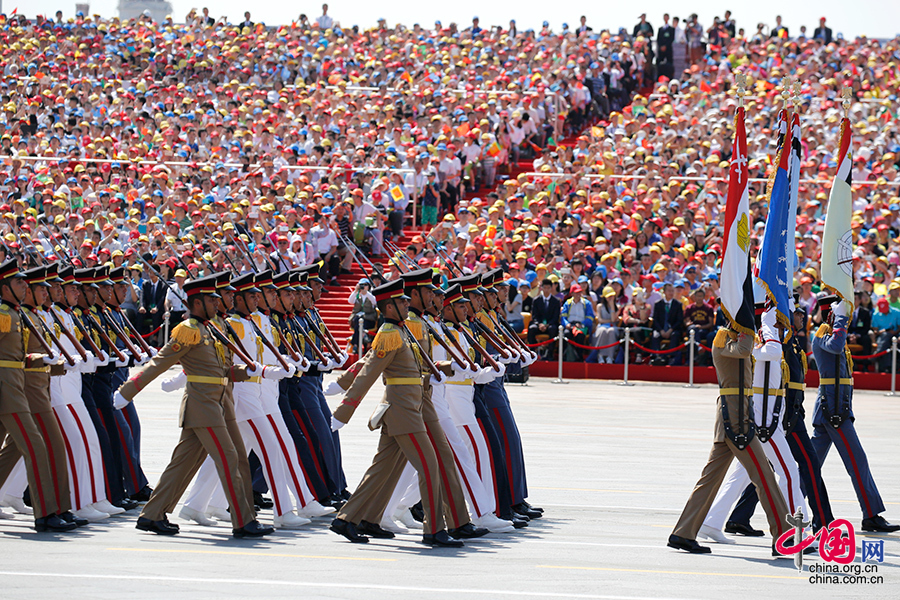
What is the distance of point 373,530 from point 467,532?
24.0 inches

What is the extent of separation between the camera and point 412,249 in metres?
19.2

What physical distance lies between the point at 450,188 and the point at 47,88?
1197 cm

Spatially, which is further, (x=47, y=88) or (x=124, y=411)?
(x=47, y=88)

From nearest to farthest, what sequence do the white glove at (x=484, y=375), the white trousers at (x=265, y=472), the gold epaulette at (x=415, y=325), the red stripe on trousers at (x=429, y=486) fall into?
1. the red stripe on trousers at (x=429, y=486)
2. the gold epaulette at (x=415, y=325)
3. the white trousers at (x=265, y=472)
4. the white glove at (x=484, y=375)

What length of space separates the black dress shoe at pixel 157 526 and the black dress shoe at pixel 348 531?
1.03 m

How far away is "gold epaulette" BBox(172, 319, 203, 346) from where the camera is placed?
8578mm

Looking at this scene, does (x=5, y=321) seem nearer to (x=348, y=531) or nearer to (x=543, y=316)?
(x=348, y=531)

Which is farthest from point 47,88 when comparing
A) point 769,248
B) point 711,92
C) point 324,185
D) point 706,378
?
point 769,248

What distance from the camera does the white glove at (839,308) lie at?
371 inches

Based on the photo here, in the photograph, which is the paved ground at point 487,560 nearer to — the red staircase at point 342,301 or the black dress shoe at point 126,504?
the black dress shoe at point 126,504

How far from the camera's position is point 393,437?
28.0 feet

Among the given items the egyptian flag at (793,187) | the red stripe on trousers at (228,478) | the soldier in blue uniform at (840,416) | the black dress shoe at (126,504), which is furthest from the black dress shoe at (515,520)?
the black dress shoe at (126,504)

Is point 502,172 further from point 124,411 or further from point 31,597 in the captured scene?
point 31,597

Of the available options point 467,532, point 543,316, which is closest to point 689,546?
point 467,532
